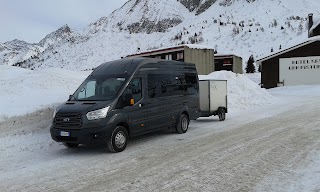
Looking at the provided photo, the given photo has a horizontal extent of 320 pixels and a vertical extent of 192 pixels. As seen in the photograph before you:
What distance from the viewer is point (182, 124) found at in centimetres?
1175

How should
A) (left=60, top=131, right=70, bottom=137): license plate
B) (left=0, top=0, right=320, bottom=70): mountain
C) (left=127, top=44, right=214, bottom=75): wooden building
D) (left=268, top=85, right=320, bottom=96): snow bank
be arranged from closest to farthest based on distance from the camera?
1. (left=60, top=131, right=70, bottom=137): license plate
2. (left=127, top=44, right=214, bottom=75): wooden building
3. (left=268, top=85, right=320, bottom=96): snow bank
4. (left=0, top=0, right=320, bottom=70): mountain

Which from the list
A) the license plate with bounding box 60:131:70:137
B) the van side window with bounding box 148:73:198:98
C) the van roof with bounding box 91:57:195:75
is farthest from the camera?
the van side window with bounding box 148:73:198:98

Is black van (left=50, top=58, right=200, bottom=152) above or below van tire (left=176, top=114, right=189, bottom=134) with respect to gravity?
above

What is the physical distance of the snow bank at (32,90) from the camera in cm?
1253

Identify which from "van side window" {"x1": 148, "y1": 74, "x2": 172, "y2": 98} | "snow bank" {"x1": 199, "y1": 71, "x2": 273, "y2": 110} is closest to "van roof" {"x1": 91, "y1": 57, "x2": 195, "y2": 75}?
"van side window" {"x1": 148, "y1": 74, "x2": 172, "y2": 98}

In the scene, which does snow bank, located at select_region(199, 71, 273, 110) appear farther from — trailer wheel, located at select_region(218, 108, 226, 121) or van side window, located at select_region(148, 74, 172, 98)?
van side window, located at select_region(148, 74, 172, 98)

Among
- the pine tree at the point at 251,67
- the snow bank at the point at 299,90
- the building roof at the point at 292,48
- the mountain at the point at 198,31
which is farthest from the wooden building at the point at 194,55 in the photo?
the mountain at the point at 198,31

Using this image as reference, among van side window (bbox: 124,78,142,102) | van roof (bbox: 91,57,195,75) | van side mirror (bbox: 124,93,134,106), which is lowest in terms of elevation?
van side mirror (bbox: 124,93,134,106)

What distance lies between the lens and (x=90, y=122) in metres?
8.62

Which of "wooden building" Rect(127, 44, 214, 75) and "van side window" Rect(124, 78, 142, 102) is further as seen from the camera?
"wooden building" Rect(127, 44, 214, 75)

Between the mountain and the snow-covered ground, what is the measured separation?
187 feet

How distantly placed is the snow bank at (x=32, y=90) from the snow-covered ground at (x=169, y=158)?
0.13 feet

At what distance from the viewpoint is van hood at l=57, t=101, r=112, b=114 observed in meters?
8.70

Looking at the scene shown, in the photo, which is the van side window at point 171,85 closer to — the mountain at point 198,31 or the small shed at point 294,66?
the small shed at point 294,66
